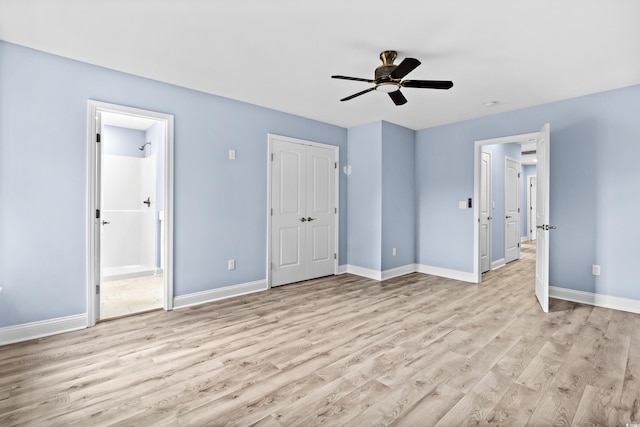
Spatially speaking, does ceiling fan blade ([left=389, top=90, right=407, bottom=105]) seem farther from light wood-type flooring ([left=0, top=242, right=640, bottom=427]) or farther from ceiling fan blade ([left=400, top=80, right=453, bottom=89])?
light wood-type flooring ([left=0, top=242, right=640, bottom=427])

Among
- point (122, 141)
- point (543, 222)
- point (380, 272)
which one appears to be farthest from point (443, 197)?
point (122, 141)

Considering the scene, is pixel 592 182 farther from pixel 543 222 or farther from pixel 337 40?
pixel 337 40

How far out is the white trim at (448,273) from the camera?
4.96m

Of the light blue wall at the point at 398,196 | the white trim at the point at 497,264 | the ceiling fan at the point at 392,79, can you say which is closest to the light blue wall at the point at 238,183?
the light blue wall at the point at 398,196

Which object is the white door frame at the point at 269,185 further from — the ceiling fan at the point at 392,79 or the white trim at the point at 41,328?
the white trim at the point at 41,328

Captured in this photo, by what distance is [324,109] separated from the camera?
4.49 metres

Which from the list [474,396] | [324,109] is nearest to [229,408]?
[474,396]

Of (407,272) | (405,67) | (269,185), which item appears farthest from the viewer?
(407,272)

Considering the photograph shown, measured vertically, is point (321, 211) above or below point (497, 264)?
above

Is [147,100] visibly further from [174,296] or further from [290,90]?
[174,296]

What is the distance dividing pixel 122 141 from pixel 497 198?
704cm

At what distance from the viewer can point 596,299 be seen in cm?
381

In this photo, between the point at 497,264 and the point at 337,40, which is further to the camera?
the point at 497,264

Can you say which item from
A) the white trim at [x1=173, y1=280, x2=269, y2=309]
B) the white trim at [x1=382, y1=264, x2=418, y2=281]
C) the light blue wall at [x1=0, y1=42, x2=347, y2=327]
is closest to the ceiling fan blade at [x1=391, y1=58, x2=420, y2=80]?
the light blue wall at [x1=0, y1=42, x2=347, y2=327]
